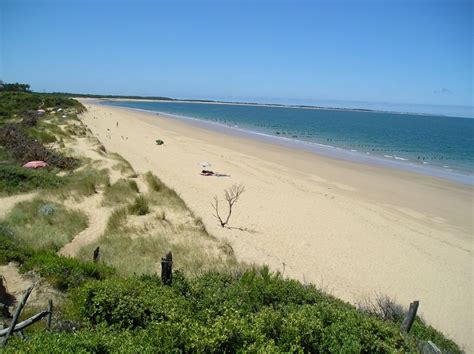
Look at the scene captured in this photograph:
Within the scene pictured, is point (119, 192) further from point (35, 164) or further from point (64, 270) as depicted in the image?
point (64, 270)

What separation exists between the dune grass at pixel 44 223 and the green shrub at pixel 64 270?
1430mm

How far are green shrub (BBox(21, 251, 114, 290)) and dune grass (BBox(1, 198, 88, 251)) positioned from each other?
1.43 m

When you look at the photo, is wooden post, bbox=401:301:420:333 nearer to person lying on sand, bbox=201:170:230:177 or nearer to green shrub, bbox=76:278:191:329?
green shrub, bbox=76:278:191:329

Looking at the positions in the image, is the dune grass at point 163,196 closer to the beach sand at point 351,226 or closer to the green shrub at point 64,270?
the beach sand at point 351,226

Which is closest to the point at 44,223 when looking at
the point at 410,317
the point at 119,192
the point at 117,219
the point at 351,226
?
the point at 117,219

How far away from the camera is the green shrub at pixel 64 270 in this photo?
6.47 m

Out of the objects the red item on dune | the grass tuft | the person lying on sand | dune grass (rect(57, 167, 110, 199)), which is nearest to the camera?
the grass tuft

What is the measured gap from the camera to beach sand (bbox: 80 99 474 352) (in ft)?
29.5

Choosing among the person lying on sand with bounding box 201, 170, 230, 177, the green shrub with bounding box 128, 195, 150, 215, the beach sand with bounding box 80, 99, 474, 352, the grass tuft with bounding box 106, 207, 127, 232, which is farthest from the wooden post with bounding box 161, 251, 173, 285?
the person lying on sand with bounding box 201, 170, 230, 177

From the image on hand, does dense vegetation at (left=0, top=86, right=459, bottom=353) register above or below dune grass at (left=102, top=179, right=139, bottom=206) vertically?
above

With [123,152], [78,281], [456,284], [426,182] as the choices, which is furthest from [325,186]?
[78,281]

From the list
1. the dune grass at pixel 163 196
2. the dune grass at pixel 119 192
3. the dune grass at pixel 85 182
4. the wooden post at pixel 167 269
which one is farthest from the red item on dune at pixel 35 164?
the wooden post at pixel 167 269

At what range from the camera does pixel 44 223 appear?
10.0 meters

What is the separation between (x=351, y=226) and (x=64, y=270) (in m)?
9.58
